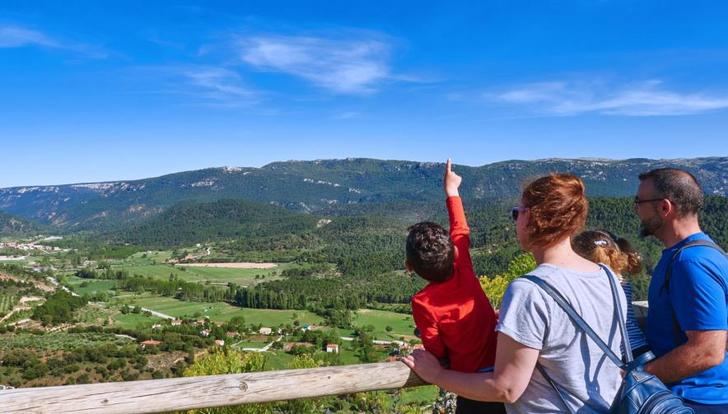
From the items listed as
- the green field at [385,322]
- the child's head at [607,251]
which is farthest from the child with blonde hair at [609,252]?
the green field at [385,322]

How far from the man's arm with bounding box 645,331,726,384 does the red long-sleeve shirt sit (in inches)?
29.1

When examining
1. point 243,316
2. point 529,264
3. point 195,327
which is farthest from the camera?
point 243,316

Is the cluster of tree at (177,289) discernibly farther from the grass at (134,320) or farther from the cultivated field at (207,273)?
the grass at (134,320)


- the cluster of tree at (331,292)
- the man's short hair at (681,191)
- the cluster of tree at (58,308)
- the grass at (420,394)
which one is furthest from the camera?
the cluster of tree at (331,292)

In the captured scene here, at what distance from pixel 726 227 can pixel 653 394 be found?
116600mm

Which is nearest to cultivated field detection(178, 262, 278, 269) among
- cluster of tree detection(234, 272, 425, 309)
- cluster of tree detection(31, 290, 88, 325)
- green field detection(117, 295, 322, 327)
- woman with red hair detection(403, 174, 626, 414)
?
cluster of tree detection(234, 272, 425, 309)

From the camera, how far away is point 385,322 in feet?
218

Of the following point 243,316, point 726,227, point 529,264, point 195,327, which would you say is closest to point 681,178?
point 529,264

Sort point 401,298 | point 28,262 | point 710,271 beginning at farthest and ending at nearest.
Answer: point 28,262 < point 401,298 < point 710,271

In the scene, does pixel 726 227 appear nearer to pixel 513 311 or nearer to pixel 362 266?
pixel 362 266

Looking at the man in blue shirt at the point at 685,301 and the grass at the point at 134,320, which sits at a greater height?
the man in blue shirt at the point at 685,301

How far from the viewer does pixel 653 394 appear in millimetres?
2182

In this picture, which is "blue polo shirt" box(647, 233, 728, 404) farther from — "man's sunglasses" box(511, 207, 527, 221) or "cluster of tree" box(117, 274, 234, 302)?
"cluster of tree" box(117, 274, 234, 302)

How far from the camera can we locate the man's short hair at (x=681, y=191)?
2713 mm
